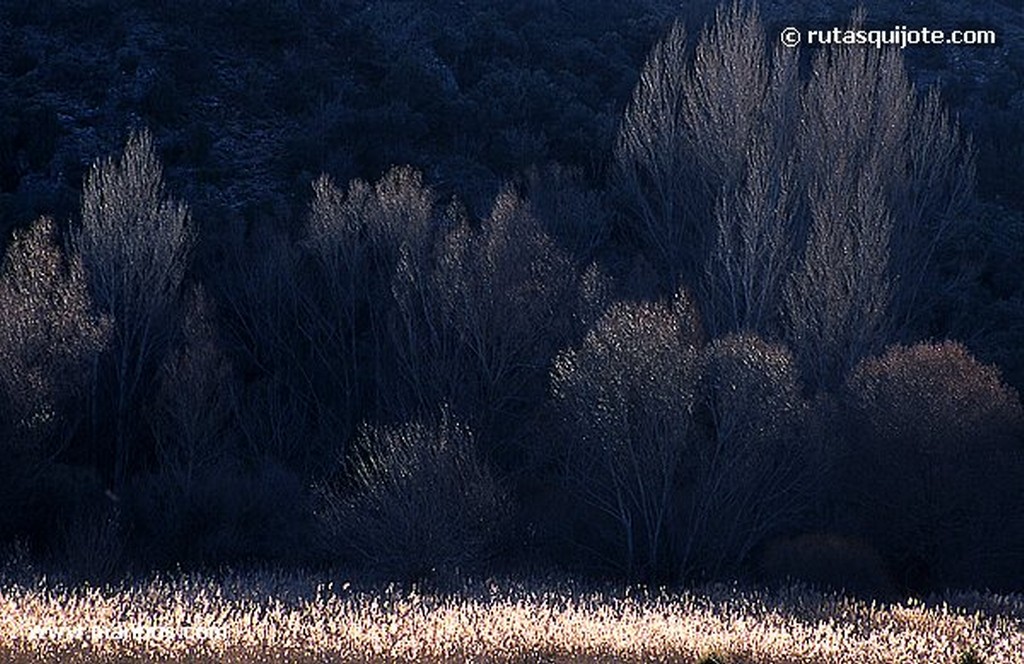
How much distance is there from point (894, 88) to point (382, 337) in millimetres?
11819

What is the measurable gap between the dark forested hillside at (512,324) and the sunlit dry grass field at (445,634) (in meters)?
5.35

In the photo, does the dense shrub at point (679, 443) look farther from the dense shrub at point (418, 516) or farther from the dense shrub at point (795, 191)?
the dense shrub at point (795, 191)

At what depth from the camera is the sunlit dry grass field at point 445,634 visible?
9992 millimetres

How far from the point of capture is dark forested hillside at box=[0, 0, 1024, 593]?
20000 millimetres

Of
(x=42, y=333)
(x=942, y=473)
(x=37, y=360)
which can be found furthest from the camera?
(x=42, y=333)

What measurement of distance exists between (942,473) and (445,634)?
10.9 meters

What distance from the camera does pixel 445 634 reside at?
36.1ft

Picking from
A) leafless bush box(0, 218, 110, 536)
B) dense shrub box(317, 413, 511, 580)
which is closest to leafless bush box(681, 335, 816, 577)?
dense shrub box(317, 413, 511, 580)

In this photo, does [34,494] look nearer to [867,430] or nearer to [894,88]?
[867,430]

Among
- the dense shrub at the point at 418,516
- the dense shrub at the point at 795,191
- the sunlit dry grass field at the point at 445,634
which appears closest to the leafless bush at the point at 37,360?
the dense shrub at the point at 418,516

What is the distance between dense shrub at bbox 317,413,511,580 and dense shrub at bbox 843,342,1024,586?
19.4ft

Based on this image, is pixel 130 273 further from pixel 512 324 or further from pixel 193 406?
pixel 512 324

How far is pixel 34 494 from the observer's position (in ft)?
67.9

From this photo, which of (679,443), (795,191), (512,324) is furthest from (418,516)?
(795,191)
